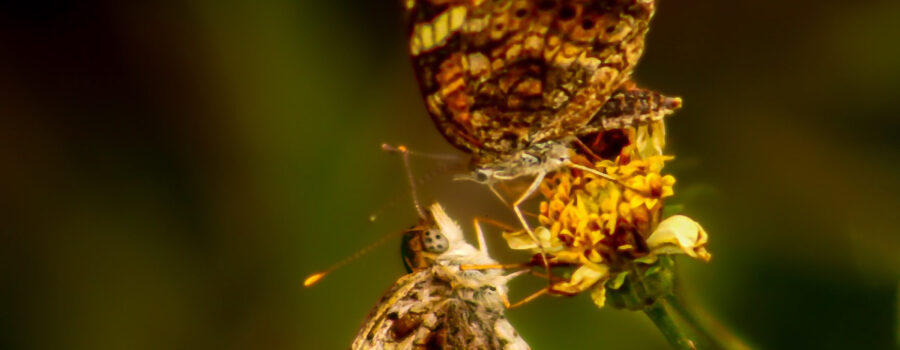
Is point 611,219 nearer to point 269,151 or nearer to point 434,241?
point 434,241

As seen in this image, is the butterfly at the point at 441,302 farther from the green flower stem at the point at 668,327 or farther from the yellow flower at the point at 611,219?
the green flower stem at the point at 668,327

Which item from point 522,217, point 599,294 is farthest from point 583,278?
point 522,217

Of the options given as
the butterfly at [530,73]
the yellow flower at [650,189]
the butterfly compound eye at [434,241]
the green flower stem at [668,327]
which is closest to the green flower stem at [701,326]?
the green flower stem at [668,327]

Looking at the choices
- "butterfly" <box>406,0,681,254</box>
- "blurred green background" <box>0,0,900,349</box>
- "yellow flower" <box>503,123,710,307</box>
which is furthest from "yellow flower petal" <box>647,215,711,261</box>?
"blurred green background" <box>0,0,900,349</box>

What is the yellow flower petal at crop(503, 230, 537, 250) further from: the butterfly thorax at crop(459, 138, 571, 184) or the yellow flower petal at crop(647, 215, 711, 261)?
the yellow flower petal at crop(647, 215, 711, 261)

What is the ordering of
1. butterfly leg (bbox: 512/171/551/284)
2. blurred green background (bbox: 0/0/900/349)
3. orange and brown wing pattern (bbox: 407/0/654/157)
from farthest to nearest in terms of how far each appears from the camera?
blurred green background (bbox: 0/0/900/349)
butterfly leg (bbox: 512/171/551/284)
orange and brown wing pattern (bbox: 407/0/654/157)

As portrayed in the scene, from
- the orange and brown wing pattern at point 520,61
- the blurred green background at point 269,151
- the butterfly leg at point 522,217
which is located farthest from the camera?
the blurred green background at point 269,151

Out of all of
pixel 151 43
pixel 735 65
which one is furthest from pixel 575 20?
pixel 151 43
